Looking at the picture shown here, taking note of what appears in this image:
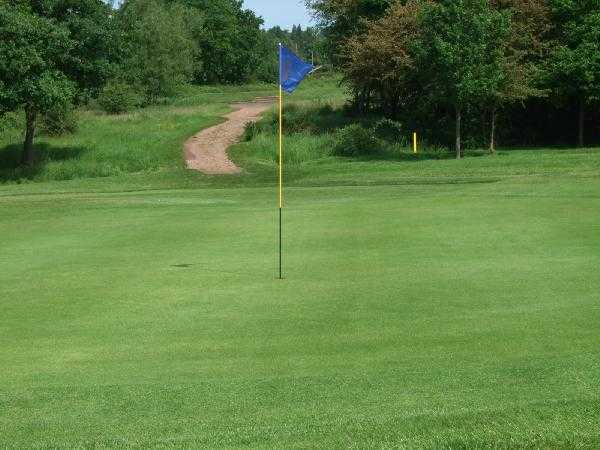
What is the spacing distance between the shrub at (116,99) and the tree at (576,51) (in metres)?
27.0

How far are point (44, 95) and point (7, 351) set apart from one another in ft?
95.2

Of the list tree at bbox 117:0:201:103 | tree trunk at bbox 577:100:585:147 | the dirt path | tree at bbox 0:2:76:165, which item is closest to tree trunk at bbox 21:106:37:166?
tree at bbox 0:2:76:165

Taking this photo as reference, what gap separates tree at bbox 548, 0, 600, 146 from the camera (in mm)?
41750

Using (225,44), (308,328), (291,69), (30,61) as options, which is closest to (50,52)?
(30,61)

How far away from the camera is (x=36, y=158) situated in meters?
45.0

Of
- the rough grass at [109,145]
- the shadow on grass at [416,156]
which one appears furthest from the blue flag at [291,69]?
the rough grass at [109,145]

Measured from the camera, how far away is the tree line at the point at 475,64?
38.4 m

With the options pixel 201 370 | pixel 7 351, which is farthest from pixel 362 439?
pixel 7 351

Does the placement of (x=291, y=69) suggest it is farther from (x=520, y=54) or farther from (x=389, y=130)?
(x=389, y=130)

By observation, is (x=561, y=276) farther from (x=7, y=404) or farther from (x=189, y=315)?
(x=7, y=404)

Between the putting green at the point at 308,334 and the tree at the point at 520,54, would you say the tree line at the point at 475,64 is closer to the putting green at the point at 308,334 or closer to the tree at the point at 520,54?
the tree at the point at 520,54

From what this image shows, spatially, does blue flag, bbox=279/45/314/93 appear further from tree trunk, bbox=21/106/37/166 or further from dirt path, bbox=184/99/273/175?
tree trunk, bbox=21/106/37/166

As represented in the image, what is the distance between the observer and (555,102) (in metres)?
44.6

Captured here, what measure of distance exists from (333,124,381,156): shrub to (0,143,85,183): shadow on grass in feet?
38.4
